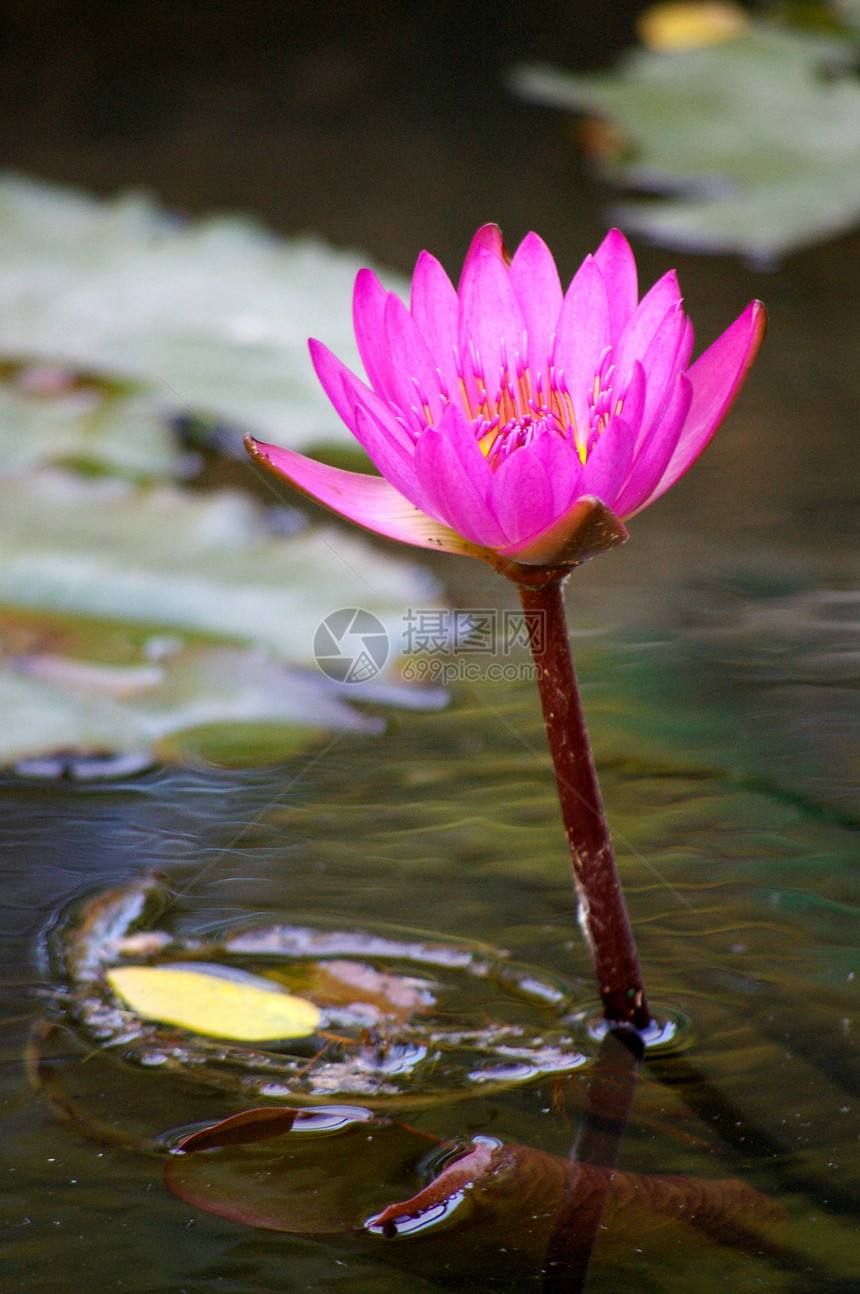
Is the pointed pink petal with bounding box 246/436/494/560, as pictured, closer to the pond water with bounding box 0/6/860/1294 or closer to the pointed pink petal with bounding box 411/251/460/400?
the pointed pink petal with bounding box 411/251/460/400

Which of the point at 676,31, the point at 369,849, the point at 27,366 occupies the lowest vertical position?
the point at 369,849

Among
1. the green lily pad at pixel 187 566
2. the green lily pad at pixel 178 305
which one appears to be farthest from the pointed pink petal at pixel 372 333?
the green lily pad at pixel 178 305

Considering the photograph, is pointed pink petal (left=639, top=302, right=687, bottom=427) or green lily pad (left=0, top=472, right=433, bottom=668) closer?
pointed pink petal (left=639, top=302, right=687, bottom=427)

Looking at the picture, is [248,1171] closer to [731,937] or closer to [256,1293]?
[256,1293]

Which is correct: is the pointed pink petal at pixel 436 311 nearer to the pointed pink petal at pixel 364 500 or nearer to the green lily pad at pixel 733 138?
the pointed pink petal at pixel 364 500

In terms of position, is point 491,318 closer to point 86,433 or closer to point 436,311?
point 436,311

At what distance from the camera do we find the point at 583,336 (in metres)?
0.45

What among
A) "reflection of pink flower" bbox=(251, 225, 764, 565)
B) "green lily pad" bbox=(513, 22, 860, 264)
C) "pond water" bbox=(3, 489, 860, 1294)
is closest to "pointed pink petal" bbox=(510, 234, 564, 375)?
"reflection of pink flower" bbox=(251, 225, 764, 565)

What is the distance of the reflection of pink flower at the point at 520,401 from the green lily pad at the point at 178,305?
0.57 meters

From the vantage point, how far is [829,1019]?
493 millimetres

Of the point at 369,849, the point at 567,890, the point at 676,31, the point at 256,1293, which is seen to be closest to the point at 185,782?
the point at 369,849

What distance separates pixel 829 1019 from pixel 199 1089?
26 centimetres

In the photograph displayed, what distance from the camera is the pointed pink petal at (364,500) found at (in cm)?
43

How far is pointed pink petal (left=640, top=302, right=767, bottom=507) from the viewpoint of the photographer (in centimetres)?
42
